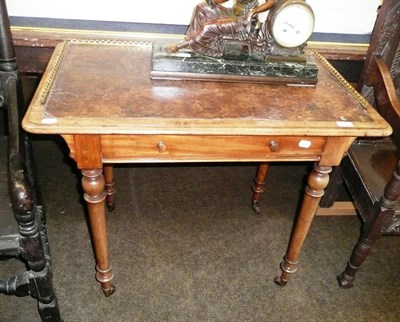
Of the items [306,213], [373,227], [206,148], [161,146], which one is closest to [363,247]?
[373,227]

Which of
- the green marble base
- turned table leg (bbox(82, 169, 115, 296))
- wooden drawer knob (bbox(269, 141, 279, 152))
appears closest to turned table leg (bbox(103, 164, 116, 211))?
turned table leg (bbox(82, 169, 115, 296))

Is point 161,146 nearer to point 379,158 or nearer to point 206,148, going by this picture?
point 206,148

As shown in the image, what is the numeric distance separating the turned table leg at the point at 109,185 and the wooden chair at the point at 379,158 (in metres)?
1.07

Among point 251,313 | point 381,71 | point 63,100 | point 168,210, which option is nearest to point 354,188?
point 381,71

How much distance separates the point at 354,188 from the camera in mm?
1634

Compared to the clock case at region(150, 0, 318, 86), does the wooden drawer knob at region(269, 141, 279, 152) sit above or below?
below

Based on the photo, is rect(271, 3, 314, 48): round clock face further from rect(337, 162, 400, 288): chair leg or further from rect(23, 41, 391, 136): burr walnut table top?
rect(337, 162, 400, 288): chair leg

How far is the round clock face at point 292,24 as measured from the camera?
127 cm

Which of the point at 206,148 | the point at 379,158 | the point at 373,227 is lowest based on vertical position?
the point at 373,227

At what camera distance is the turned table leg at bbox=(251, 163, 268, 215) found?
6.36ft

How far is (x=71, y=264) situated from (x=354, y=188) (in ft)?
4.18

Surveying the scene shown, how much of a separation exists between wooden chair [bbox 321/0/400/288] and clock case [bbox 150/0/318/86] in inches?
13.4

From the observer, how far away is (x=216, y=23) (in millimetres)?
1295

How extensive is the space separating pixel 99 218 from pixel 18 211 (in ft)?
0.98
